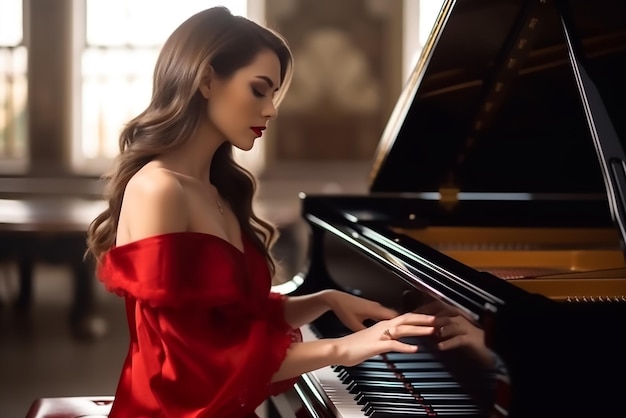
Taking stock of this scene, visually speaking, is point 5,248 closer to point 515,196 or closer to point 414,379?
point 515,196

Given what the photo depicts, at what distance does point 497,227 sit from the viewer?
2.94 metres

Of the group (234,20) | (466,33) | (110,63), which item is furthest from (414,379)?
(110,63)

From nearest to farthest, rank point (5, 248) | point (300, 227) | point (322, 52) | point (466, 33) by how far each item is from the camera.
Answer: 1. point (466, 33)
2. point (5, 248)
3. point (300, 227)
4. point (322, 52)

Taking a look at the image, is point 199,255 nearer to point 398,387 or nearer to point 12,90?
point 398,387

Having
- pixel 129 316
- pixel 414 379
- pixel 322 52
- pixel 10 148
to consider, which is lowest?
pixel 414 379

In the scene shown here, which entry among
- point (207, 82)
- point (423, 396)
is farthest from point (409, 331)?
point (207, 82)

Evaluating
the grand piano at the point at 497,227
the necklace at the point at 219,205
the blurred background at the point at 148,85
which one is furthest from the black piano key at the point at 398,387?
the blurred background at the point at 148,85

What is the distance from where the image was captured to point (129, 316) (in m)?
1.77

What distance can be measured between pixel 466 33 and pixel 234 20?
76 centimetres

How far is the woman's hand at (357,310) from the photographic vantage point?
187cm

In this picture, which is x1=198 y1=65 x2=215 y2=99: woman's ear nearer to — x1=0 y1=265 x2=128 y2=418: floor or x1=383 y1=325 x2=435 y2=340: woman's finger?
x1=383 y1=325 x2=435 y2=340: woman's finger

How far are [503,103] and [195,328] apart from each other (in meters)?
1.32

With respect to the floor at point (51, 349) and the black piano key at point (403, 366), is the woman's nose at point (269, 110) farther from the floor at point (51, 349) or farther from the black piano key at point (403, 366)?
the floor at point (51, 349)

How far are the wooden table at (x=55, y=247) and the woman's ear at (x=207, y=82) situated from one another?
3495 millimetres
